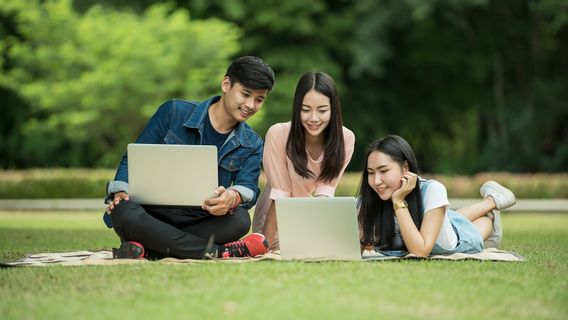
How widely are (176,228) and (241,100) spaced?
98cm

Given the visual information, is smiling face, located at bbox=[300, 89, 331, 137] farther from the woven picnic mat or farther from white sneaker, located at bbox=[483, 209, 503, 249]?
white sneaker, located at bbox=[483, 209, 503, 249]

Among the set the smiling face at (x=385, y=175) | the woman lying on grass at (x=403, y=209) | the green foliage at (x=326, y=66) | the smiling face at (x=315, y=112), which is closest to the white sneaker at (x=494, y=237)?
the woman lying on grass at (x=403, y=209)

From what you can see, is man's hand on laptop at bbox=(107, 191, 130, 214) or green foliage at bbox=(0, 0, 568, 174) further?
green foliage at bbox=(0, 0, 568, 174)

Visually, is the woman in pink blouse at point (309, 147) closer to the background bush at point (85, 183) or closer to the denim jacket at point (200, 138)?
the denim jacket at point (200, 138)

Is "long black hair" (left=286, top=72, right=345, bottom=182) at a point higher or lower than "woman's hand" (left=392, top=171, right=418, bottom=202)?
higher

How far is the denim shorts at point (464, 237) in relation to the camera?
23.0 feet

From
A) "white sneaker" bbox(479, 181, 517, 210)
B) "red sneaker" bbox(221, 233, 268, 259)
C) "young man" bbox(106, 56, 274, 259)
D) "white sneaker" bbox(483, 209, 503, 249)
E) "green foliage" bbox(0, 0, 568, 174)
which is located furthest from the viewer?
"green foliage" bbox(0, 0, 568, 174)

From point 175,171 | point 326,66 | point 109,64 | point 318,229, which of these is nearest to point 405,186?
point 318,229

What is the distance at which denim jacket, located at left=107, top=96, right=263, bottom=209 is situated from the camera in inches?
279

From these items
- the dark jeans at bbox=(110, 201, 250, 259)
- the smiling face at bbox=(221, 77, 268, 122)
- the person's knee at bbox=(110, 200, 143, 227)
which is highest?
the smiling face at bbox=(221, 77, 268, 122)

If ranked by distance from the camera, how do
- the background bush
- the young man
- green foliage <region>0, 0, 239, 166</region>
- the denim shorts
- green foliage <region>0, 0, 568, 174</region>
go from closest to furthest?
the young man
the denim shorts
the background bush
green foliage <region>0, 0, 239, 166</region>
green foliage <region>0, 0, 568, 174</region>

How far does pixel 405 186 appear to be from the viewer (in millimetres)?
6582

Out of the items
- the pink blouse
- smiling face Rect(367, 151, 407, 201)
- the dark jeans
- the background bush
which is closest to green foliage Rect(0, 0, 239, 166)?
the background bush

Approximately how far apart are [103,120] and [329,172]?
62.4ft
